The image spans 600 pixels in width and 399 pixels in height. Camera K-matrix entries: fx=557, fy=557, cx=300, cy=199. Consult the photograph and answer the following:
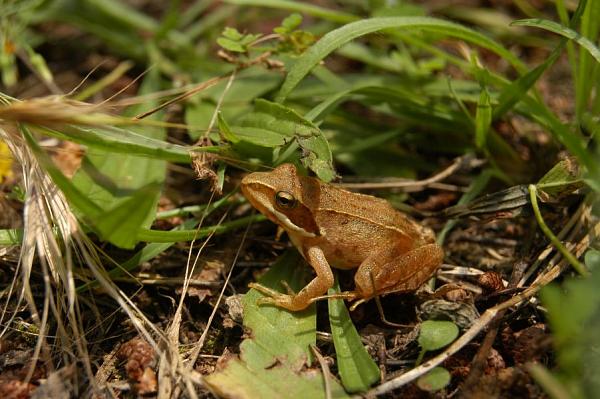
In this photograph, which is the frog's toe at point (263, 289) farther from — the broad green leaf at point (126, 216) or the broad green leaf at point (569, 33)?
the broad green leaf at point (569, 33)

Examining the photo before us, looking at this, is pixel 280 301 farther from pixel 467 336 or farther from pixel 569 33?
pixel 569 33

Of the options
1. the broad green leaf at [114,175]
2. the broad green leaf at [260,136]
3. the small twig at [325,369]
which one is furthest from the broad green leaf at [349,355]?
the broad green leaf at [114,175]

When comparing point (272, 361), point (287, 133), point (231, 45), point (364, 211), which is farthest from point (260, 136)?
point (272, 361)

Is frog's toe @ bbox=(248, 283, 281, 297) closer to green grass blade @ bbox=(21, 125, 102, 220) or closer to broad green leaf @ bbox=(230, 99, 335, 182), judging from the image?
broad green leaf @ bbox=(230, 99, 335, 182)

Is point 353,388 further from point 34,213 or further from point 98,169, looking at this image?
point 98,169

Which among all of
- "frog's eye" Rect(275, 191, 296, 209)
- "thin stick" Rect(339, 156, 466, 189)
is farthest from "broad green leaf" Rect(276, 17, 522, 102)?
"thin stick" Rect(339, 156, 466, 189)

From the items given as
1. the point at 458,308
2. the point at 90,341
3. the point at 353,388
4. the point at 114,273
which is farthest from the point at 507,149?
the point at 90,341

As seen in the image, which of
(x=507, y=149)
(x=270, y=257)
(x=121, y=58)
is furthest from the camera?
(x=121, y=58)
